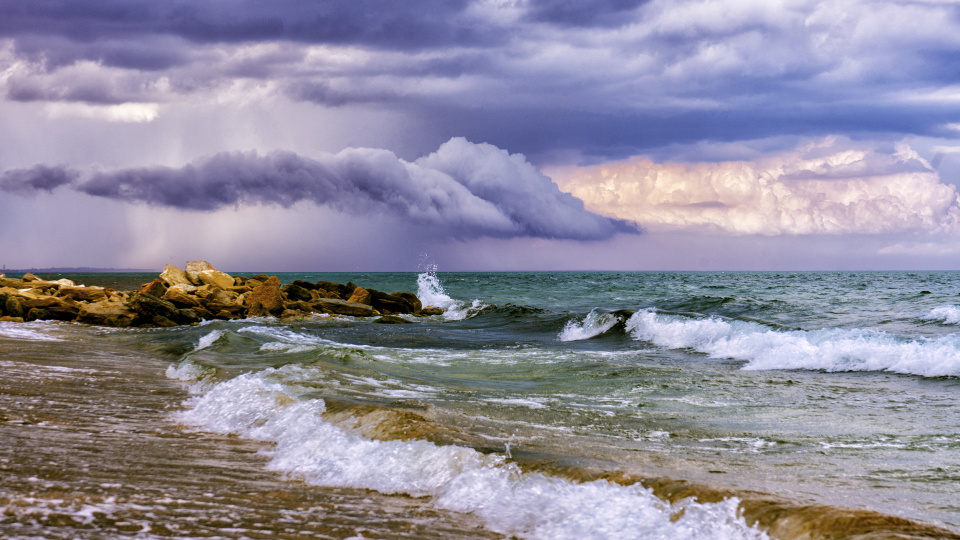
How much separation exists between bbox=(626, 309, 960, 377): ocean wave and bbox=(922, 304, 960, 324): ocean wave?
629 cm

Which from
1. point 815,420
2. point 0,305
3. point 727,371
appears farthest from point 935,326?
point 0,305

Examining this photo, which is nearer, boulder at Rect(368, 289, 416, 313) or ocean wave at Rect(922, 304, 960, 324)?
ocean wave at Rect(922, 304, 960, 324)

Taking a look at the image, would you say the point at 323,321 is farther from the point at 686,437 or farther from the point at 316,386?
the point at 686,437

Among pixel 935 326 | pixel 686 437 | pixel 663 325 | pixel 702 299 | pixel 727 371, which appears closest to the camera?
pixel 686 437

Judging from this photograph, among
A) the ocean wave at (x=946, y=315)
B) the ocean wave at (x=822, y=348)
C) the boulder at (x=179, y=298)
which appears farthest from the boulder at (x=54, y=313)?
the ocean wave at (x=946, y=315)

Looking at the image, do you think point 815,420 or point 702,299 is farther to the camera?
point 702,299

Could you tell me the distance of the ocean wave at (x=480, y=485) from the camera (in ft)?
13.8

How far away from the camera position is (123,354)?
48.1 ft

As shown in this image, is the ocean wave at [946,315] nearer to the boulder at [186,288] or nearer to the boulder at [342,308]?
the boulder at [342,308]

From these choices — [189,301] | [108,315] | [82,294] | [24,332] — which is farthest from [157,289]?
[24,332]

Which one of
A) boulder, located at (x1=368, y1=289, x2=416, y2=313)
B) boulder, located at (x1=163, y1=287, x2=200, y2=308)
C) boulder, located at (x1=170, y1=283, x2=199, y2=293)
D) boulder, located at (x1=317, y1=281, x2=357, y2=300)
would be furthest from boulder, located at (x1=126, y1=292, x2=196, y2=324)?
boulder, located at (x1=317, y1=281, x2=357, y2=300)

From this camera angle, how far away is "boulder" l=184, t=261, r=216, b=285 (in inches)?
1222

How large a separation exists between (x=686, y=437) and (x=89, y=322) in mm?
21472

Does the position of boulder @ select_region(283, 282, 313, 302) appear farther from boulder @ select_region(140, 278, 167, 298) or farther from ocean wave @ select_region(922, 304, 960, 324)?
ocean wave @ select_region(922, 304, 960, 324)
